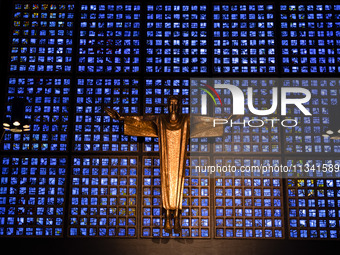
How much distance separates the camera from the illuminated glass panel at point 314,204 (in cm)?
712

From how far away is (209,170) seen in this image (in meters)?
7.36

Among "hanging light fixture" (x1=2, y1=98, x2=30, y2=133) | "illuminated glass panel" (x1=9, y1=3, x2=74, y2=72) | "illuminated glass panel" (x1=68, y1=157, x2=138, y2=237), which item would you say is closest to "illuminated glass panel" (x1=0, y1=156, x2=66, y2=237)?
"illuminated glass panel" (x1=68, y1=157, x2=138, y2=237)

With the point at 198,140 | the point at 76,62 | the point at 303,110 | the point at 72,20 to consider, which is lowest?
the point at 198,140

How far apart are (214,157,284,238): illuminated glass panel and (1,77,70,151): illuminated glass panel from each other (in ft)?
8.67

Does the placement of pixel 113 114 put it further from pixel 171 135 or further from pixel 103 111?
pixel 171 135

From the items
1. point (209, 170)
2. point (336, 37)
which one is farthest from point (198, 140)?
point (336, 37)

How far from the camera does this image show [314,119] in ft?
24.6

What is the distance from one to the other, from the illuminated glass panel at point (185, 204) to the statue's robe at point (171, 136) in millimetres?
347

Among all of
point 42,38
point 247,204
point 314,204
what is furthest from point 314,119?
point 42,38

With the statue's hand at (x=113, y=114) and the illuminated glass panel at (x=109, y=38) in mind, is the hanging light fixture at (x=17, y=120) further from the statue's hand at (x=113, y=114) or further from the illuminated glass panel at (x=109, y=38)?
the illuminated glass panel at (x=109, y=38)

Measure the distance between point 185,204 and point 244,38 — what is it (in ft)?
9.73

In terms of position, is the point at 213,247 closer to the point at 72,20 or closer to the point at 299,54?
the point at 299,54

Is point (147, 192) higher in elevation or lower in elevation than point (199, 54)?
lower

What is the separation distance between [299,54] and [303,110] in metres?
0.97
